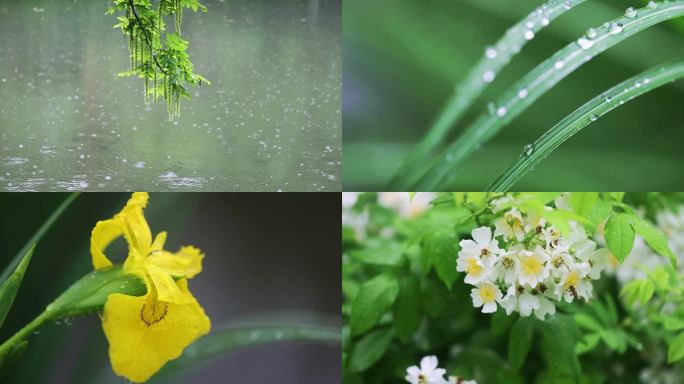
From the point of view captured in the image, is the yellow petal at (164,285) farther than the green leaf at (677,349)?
No

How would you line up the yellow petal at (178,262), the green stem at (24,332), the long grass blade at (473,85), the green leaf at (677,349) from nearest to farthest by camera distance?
the green stem at (24,332) → the yellow petal at (178,262) → the green leaf at (677,349) → the long grass blade at (473,85)

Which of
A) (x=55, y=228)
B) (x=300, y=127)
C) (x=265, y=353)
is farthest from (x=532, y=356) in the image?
(x=55, y=228)

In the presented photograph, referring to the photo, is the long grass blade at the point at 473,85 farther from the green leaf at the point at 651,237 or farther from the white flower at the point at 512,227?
the green leaf at the point at 651,237

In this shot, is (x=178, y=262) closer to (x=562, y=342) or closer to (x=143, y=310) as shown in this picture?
(x=143, y=310)

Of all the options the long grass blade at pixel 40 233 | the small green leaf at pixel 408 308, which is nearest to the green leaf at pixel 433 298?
the small green leaf at pixel 408 308

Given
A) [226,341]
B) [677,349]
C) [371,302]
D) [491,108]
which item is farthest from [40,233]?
[677,349]

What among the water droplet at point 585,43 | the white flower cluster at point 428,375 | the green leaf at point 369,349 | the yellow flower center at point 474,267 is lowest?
the white flower cluster at point 428,375
